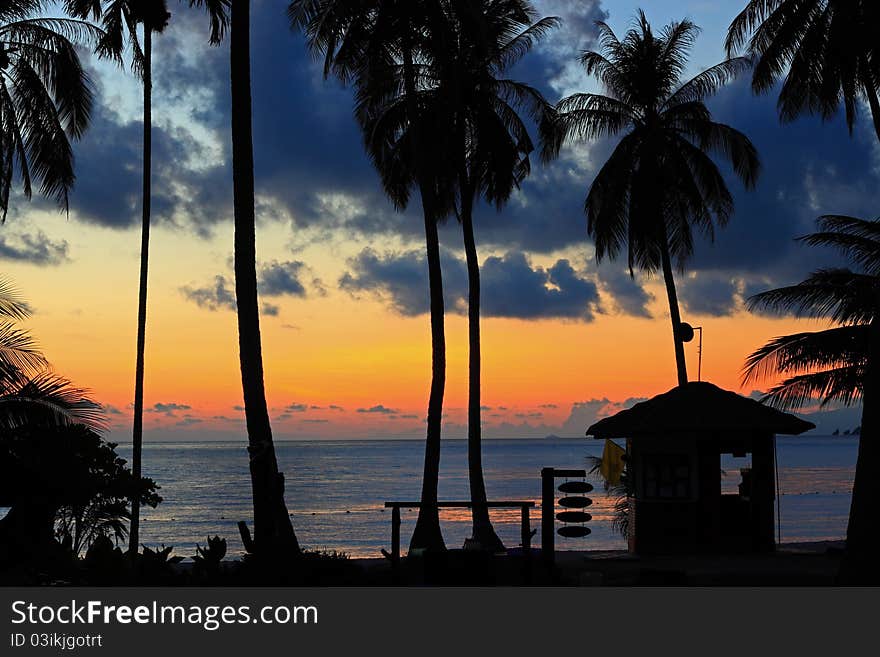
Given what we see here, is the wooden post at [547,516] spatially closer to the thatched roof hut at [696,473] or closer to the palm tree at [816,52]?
the thatched roof hut at [696,473]

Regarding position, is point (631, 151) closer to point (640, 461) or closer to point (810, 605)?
point (640, 461)

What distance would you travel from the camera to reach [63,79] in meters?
23.0

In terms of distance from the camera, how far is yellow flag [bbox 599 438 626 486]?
2547 centimetres

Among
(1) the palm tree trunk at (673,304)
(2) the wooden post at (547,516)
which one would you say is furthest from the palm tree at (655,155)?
(2) the wooden post at (547,516)

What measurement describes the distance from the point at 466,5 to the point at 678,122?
11368 mm

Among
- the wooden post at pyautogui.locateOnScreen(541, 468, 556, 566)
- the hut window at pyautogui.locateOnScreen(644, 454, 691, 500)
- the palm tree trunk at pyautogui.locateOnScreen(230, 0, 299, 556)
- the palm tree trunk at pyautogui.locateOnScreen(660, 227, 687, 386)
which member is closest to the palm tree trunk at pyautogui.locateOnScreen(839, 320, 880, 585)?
the wooden post at pyautogui.locateOnScreen(541, 468, 556, 566)

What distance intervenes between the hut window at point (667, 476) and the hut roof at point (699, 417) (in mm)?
522

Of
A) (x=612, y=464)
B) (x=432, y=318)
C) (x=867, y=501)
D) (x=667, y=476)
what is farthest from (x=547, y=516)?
(x=612, y=464)

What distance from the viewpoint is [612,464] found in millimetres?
25719

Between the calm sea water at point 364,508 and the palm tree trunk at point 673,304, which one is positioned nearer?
the palm tree trunk at point 673,304

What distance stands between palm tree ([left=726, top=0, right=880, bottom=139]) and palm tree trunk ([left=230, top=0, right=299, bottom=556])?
38.9 ft

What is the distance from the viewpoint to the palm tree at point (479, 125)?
2519 cm

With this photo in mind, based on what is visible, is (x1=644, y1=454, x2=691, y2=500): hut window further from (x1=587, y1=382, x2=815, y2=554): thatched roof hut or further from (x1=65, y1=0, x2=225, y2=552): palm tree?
(x1=65, y1=0, x2=225, y2=552): palm tree

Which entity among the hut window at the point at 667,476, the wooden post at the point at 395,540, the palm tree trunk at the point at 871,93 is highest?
the palm tree trunk at the point at 871,93
